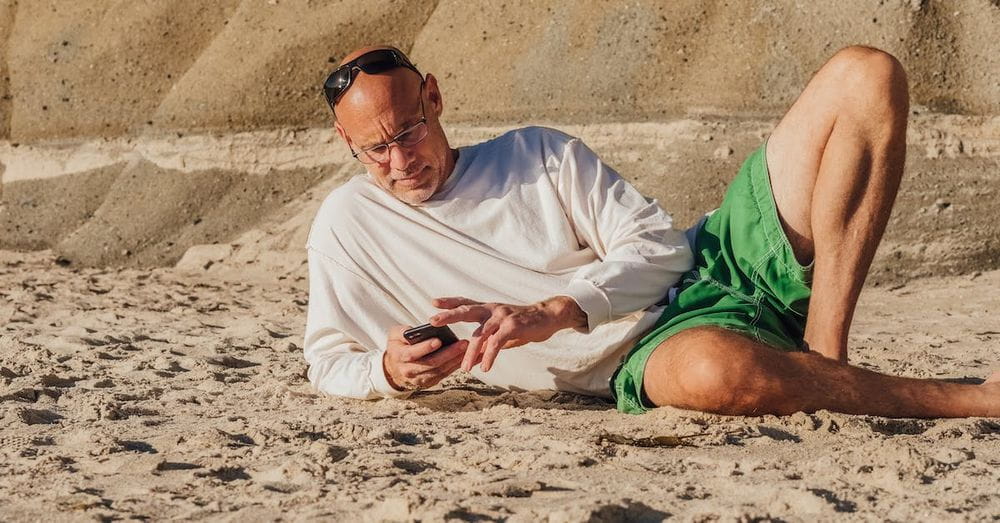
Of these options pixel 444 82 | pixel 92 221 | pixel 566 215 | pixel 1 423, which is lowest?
pixel 1 423

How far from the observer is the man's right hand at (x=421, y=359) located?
123 inches

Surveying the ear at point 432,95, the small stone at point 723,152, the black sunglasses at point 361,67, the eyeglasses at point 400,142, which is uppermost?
the black sunglasses at point 361,67

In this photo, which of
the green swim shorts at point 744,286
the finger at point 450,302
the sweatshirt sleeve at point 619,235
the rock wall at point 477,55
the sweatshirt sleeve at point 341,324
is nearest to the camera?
the finger at point 450,302

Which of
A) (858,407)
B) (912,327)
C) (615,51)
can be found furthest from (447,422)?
(615,51)

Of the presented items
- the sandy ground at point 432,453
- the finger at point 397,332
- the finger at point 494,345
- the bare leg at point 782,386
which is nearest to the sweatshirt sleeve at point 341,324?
the sandy ground at point 432,453

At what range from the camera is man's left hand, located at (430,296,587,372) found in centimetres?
293

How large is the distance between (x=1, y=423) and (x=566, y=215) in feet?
5.50

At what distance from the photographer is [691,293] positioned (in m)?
3.41

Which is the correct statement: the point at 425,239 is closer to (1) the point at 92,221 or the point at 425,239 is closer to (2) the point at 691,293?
(2) the point at 691,293

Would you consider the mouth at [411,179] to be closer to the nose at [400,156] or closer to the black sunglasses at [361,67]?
the nose at [400,156]

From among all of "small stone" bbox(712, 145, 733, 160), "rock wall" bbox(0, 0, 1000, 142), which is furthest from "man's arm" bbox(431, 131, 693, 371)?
"rock wall" bbox(0, 0, 1000, 142)

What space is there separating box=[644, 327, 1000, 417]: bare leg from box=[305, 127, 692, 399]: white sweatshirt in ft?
0.92

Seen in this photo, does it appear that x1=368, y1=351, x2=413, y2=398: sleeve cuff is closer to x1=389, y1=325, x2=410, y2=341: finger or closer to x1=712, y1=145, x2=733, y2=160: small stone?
x1=389, y1=325, x2=410, y2=341: finger

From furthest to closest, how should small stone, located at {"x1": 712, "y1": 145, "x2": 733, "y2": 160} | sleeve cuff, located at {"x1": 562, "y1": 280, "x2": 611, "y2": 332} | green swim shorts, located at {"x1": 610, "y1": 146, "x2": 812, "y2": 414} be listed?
small stone, located at {"x1": 712, "y1": 145, "x2": 733, "y2": 160}
green swim shorts, located at {"x1": 610, "y1": 146, "x2": 812, "y2": 414}
sleeve cuff, located at {"x1": 562, "y1": 280, "x2": 611, "y2": 332}
